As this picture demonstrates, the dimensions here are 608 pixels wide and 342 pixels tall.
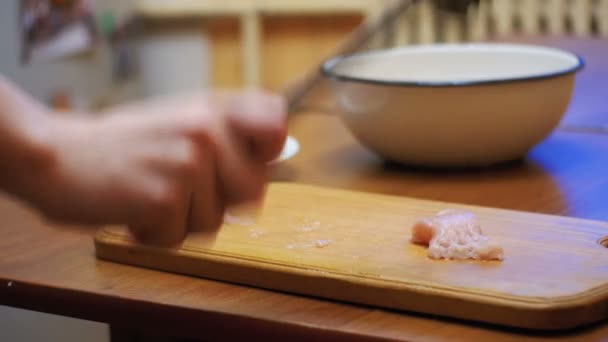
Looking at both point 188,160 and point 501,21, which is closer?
point 188,160

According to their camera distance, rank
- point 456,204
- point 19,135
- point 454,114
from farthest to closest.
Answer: point 454,114, point 456,204, point 19,135

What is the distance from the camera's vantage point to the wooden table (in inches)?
31.1

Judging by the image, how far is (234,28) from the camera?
4.07m

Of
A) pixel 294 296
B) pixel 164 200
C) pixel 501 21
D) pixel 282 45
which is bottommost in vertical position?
pixel 282 45

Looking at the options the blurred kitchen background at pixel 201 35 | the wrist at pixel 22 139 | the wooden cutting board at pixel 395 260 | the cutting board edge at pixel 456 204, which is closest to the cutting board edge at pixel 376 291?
the wooden cutting board at pixel 395 260

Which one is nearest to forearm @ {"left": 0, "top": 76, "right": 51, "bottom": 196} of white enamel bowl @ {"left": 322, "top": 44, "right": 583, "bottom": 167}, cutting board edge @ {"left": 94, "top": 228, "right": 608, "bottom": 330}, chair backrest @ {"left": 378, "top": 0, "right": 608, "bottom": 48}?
cutting board edge @ {"left": 94, "top": 228, "right": 608, "bottom": 330}

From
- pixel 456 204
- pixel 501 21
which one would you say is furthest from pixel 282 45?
pixel 456 204

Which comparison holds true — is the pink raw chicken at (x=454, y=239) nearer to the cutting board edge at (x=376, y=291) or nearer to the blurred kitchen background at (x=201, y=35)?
the cutting board edge at (x=376, y=291)

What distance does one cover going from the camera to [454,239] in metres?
A: 0.88

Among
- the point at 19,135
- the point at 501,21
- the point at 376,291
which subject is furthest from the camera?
the point at 501,21

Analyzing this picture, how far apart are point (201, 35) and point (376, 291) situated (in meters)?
3.40

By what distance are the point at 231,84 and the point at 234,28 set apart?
25cm

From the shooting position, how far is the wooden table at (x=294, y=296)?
0.79 meters

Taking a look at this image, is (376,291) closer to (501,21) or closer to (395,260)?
(395,260)
